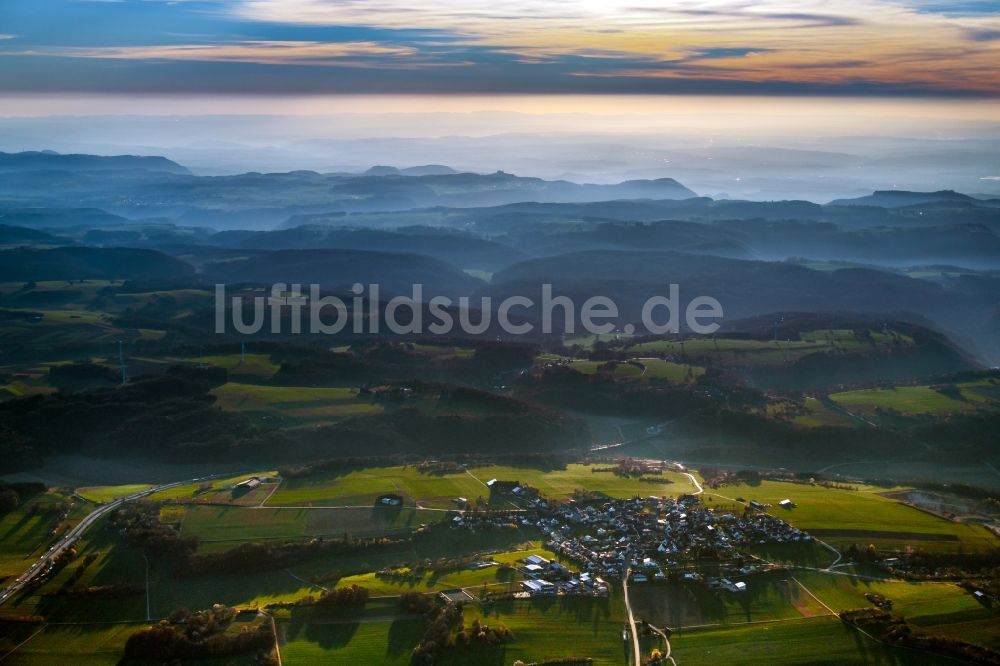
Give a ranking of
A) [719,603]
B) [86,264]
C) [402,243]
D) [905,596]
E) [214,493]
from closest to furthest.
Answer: [719,603]
[905,596]
[214,493]
[86,264]
[402,243]

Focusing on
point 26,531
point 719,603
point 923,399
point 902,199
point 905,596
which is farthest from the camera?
point 902,199

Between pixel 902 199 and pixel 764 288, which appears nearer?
pixel 764 288

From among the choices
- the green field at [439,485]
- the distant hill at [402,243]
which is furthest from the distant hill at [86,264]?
the green field at [439,485]

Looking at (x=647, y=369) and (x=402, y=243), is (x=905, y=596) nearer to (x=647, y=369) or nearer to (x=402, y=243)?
(x=647, y=369)

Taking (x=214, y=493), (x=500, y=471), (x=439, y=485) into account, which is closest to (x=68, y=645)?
(x=214, y=493)

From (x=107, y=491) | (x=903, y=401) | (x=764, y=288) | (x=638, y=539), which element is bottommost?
(x=107, y=491)
